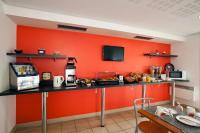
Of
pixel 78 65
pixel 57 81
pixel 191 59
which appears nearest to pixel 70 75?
pixel 57 81

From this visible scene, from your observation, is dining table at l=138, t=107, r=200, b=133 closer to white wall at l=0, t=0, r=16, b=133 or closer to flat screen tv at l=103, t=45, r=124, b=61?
flat screen tv at l=103, t=45, r=124, b=61

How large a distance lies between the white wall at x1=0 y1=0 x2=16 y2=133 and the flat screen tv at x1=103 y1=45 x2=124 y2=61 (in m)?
2.03

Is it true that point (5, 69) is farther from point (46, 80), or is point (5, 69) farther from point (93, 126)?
point (93, 126)

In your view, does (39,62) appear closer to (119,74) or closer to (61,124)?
(61,124)

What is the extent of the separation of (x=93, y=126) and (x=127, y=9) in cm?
251

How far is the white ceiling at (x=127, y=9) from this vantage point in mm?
1811

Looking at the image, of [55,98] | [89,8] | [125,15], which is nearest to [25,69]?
[55,98]

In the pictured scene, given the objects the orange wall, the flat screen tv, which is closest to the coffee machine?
the orange wall

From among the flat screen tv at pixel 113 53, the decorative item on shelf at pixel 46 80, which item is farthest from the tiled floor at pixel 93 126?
the flat screen tv at pixel 113 53

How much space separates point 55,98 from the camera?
8.83 feet

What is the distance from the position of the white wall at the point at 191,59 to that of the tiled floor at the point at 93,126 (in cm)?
235

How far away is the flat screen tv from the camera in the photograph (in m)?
3.10

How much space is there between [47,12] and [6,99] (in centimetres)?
171

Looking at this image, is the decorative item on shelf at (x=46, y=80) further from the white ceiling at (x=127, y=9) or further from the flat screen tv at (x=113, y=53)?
the flat screen tv at (x=113, y=53)
